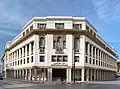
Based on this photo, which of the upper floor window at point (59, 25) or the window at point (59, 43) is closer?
the window at point (59, 43)

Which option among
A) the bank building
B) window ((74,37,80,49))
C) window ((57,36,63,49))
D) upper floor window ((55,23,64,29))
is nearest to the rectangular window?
the bank building

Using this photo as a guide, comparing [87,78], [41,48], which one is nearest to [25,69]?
[41,48]

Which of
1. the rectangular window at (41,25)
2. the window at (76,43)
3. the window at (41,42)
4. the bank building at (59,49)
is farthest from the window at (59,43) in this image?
the rectangular window at (41,25)

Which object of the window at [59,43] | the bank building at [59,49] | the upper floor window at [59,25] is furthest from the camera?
the upper floor window at [59,25]

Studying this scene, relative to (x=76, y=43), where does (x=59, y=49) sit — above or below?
below

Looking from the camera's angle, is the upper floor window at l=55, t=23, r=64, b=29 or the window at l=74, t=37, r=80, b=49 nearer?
the upper floor window at l=55, t=23, r=64, b=29

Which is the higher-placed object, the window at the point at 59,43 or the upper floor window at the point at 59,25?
the upper floor window at the point at 59,25

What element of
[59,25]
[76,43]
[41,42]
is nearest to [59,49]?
[76,43]

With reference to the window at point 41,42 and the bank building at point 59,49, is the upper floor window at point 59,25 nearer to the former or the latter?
the bank building at point 59,49

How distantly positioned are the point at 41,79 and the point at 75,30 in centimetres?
1600

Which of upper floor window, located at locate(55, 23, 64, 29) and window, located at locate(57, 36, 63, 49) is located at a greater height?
upper floor window, located at locate(55, 23, 64, 29)

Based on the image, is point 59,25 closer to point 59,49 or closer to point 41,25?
point 41,25

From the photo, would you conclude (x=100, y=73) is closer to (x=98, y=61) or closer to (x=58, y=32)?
(x=98, y=61)

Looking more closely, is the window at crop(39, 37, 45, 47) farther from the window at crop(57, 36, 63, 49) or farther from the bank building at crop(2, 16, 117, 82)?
the window at crop(57, 36, 63, 49)
